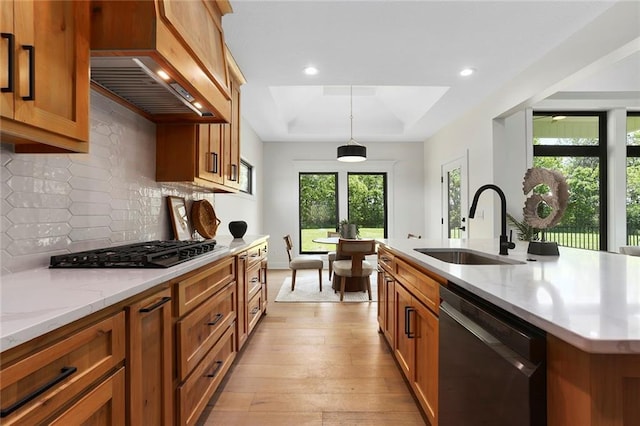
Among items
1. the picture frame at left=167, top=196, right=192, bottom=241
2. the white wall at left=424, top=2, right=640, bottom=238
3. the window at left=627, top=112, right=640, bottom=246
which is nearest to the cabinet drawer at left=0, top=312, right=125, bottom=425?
the picture frame at left=167, top=196, right=192, bottom=241

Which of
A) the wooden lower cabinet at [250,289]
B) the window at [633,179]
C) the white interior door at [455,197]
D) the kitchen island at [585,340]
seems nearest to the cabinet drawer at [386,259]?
the wooden lower cabinet at [250,289]

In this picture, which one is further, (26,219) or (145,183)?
(145,183)

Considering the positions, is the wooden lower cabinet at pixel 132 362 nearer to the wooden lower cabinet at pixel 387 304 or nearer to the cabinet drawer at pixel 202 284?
the cabinet drawer at pixel 202 284

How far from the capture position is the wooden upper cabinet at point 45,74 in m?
0.91

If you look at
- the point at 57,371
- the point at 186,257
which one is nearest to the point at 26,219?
the point at 186,257

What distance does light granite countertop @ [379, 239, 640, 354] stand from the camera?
0.64 m

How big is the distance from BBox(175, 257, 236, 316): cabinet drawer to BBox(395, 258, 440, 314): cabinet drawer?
1127 millimetres

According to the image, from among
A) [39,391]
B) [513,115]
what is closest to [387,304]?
[39,391]

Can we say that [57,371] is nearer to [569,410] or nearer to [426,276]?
[569,410]

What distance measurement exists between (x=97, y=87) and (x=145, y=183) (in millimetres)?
707

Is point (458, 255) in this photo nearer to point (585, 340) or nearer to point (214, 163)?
point (585, 340)

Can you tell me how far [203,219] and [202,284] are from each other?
1438 millimetres

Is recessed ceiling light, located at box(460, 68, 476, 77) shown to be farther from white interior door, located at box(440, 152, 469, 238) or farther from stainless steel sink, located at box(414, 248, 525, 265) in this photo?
stainless steel sink, located at box(414, 248, 525, 265)

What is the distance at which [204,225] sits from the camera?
2973 mm
